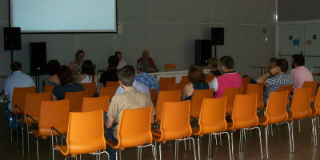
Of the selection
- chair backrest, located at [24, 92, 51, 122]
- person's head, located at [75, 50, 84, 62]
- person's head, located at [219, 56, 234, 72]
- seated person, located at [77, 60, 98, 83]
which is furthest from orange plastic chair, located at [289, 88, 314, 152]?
person's head, located at [75, 50, 84, 62]

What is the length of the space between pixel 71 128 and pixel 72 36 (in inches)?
300

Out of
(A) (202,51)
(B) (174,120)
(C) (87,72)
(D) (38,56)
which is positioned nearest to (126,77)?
(B) (174,120)

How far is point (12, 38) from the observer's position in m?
10.0

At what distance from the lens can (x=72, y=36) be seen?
1142cm

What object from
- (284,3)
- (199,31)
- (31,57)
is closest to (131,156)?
(31,57)

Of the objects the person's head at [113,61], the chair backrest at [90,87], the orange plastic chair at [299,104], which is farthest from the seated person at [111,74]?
the orange plastic chair at [299,104]

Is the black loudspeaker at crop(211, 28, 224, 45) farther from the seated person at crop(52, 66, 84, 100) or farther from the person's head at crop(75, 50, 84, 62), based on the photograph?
the seated person at crop(52, 66, 84, 100)

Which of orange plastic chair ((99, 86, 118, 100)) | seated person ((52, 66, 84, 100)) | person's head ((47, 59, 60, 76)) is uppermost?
person's head ((47, 59, 60, 76))

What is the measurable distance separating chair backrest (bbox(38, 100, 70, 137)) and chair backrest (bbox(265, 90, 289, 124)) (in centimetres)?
276

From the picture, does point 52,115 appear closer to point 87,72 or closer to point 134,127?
point 134,127

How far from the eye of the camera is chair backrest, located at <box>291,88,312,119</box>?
597cm

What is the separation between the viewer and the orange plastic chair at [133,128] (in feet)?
14.4

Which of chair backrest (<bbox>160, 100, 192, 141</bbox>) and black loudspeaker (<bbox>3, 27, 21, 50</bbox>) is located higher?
black loudspeaker (<bbox>3, 27, 21, 50</bbox>)

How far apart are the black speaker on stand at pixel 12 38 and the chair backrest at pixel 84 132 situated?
21.6ft
